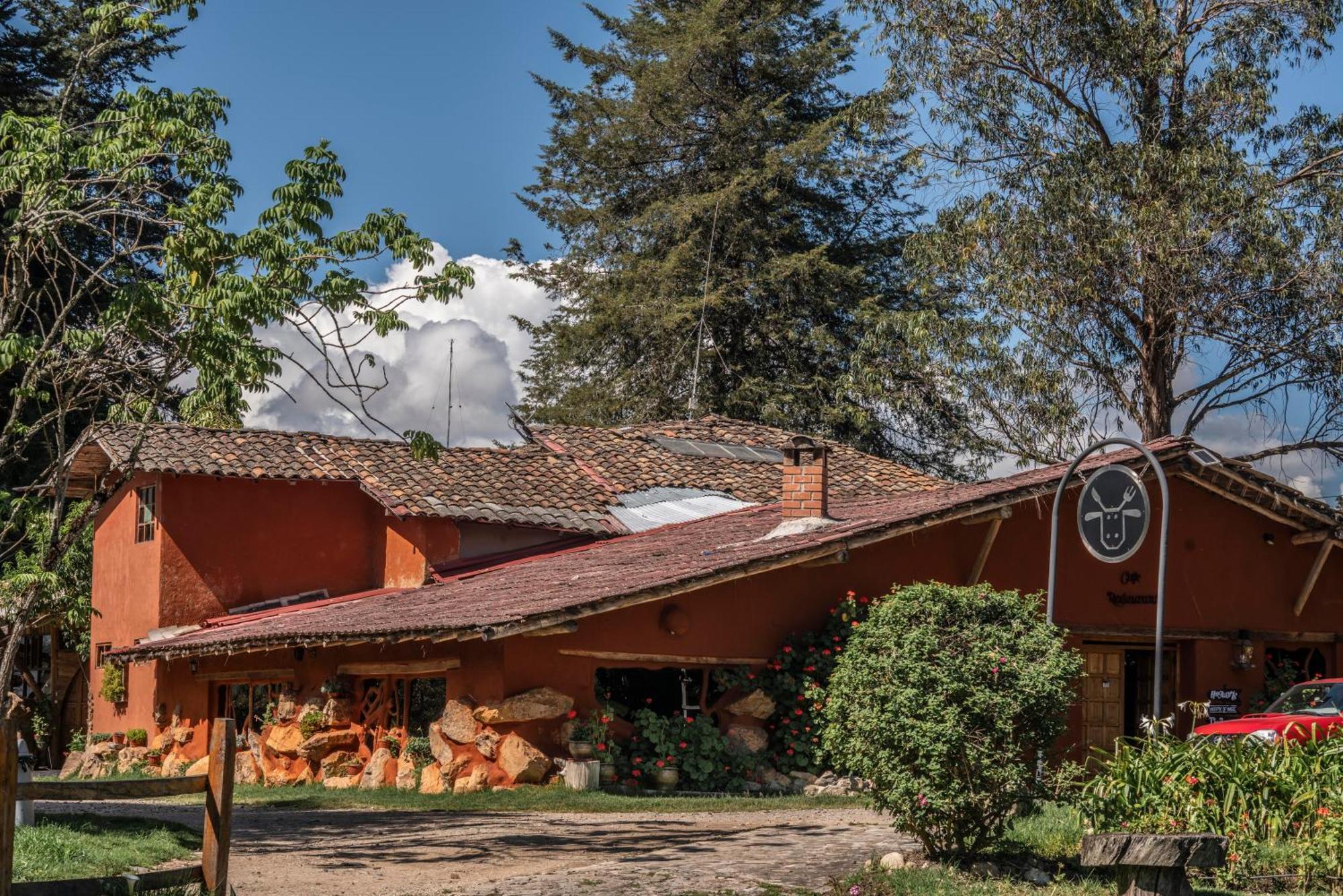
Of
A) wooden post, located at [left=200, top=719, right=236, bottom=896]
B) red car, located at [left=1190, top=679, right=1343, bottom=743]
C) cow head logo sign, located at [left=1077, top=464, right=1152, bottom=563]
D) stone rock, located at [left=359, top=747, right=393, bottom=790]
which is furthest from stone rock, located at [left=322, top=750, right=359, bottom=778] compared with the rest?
wooden post, located at [left=200, top=719, right=236, bottom=896]

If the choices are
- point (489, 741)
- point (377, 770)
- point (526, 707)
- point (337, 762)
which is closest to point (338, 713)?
point (337, 762)

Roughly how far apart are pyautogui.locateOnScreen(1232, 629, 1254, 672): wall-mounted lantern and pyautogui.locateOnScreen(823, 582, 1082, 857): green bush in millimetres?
11916

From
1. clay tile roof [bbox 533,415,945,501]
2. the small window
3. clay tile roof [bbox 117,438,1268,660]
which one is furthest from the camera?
clay tile roof [bbox 533,415,945,501]

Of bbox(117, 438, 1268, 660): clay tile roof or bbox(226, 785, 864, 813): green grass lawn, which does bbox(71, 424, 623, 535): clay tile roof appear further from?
bbox(226, 785, 864, 813): green grass lawn

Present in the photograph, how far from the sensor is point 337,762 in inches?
798

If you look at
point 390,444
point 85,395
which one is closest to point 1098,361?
point 390,444

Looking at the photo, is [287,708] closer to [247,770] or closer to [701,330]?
[247,770]

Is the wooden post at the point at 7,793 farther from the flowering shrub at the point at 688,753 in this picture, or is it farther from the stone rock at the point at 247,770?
the stone rock at the point at 247,770

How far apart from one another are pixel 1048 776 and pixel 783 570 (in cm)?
792

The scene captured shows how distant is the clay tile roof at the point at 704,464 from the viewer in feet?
90.9

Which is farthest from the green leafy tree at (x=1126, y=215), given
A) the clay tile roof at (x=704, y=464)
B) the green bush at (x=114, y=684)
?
the green bush at (x=114, y=684)

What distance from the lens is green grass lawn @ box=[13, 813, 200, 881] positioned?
962 cm

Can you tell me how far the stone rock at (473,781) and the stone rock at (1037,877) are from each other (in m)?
8.17

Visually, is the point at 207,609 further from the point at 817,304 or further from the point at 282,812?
the point at 817,304
